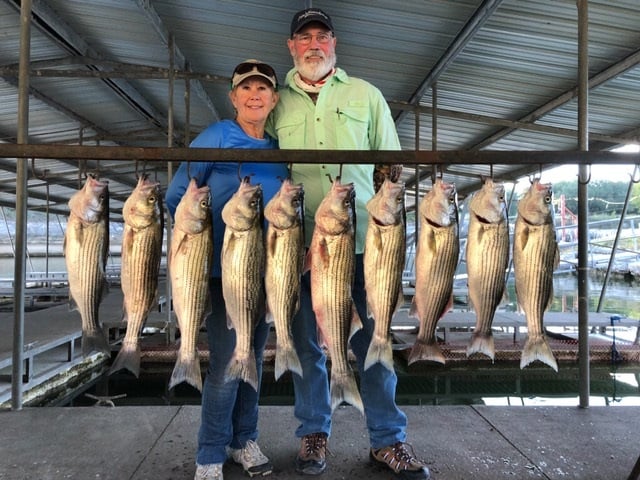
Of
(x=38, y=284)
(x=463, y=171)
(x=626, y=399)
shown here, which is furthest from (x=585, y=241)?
(x=38, y=284)

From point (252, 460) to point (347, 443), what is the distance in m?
0.69

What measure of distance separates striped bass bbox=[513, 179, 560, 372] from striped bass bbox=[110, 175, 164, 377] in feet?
6.31

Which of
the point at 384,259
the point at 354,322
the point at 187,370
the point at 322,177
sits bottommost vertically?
the point at 187,370

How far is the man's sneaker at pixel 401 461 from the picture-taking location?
2766 mm

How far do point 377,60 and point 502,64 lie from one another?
5.32 ft

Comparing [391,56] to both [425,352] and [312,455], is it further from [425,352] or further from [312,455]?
[312,455]

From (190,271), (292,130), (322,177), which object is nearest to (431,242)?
(322,177)

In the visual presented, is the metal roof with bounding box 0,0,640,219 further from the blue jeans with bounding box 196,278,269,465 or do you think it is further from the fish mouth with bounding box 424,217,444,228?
the fish mouth with bounding box 424,217,444,228

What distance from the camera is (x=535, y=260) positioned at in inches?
106

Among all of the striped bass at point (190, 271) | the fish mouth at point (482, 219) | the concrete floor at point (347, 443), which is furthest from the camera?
the concrete floor at point (347, 443)

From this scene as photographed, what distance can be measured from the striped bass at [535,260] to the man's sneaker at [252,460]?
5.07ft

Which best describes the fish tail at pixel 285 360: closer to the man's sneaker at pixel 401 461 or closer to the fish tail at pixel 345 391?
the fish tail at pixel 345 391

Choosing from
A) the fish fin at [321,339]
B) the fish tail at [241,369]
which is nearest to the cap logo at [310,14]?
the fish fin at [321,339]

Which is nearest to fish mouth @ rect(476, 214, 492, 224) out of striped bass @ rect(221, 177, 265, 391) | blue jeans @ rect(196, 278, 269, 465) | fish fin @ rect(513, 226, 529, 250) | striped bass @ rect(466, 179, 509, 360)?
striped bass @ rect(466, 179, 509, 360)
